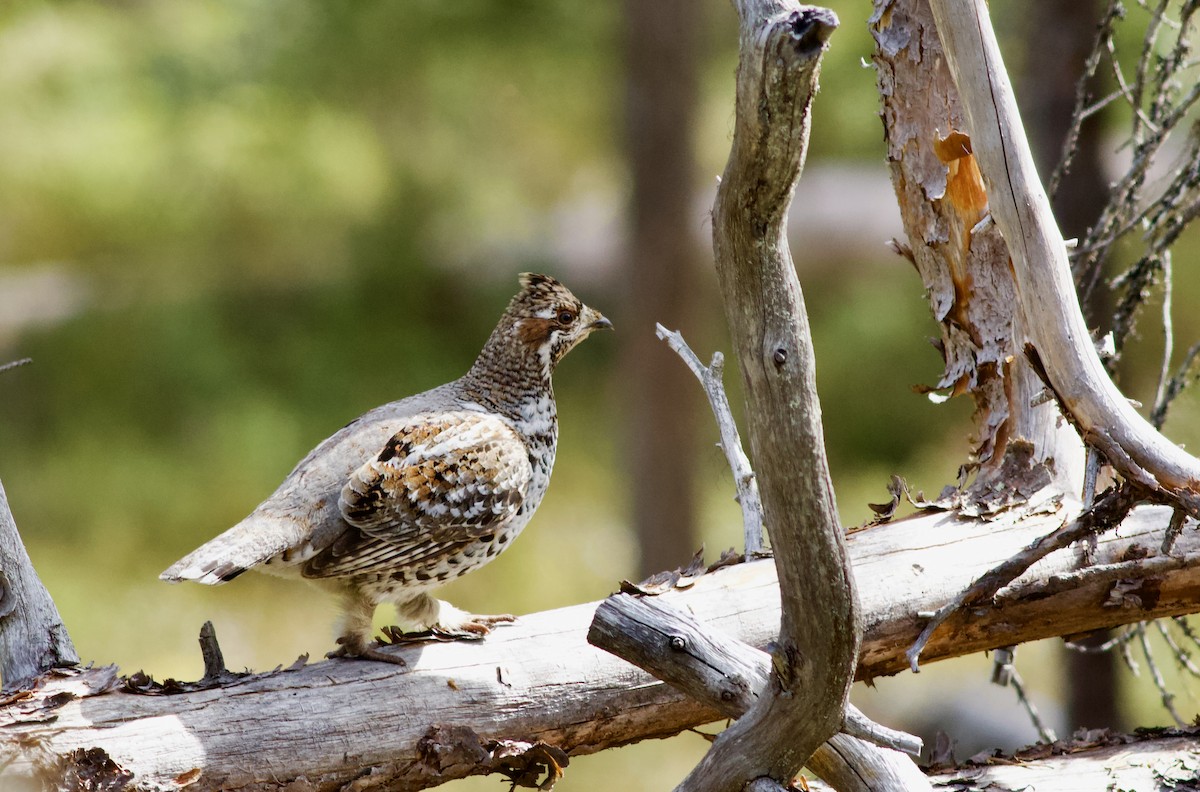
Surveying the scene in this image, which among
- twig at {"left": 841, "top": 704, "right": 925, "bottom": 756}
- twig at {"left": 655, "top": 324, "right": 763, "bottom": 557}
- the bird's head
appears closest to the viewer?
twig at {"left": 841, "top": 704, "right": 925, "bottom": 756}

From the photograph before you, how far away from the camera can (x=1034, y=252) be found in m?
2.57

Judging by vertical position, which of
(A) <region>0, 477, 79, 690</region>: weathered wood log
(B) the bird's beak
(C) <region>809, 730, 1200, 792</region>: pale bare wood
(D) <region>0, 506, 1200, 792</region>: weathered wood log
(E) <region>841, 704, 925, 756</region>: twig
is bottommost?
(C) <region>809, 730, 1200, 792</region>: pale bare wood

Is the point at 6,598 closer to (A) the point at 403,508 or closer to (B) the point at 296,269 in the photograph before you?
(A) the point at 403,508

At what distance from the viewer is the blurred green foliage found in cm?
807

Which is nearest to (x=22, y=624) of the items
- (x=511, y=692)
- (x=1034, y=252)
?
(x=511, y=692)

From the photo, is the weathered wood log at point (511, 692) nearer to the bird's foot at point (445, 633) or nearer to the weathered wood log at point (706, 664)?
the bird's foot at point (445, 633)

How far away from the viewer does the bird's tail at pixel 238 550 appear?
263cm

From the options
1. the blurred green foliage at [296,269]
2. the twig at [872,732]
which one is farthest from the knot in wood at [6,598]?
the blurred green foliage at [296,269]

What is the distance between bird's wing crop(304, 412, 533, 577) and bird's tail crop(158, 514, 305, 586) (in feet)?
0.45

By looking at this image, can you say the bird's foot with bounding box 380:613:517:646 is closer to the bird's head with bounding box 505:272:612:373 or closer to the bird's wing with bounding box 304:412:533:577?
the bird's wing with bounding box 304:412:533:577

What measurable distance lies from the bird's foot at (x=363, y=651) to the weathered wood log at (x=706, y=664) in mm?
847

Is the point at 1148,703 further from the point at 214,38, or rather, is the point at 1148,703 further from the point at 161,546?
the point at 214,38

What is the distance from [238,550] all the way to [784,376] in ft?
5.06

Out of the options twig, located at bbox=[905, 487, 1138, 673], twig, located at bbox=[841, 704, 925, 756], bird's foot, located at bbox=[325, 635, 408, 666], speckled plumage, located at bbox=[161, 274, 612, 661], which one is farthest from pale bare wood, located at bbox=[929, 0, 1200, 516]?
bird's foot, located at bbox=[325, 635, 408, 666]
